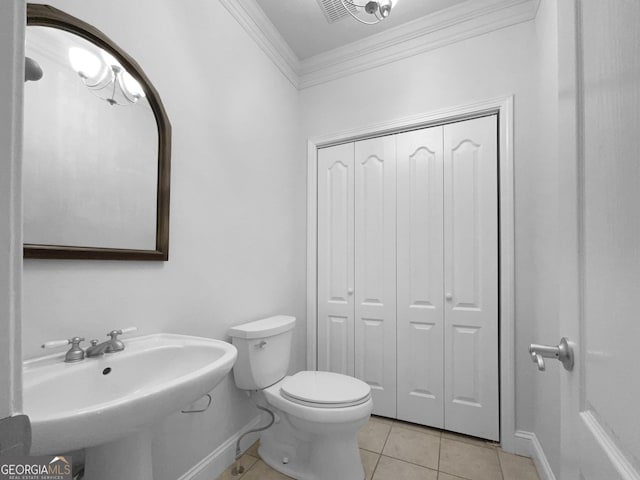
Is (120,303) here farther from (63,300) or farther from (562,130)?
(562,130)

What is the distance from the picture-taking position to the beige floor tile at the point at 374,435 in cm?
179

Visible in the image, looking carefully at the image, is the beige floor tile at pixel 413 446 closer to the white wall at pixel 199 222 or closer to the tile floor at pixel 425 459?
the tile floor at pixel 425 459

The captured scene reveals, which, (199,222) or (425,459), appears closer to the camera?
(199,222)

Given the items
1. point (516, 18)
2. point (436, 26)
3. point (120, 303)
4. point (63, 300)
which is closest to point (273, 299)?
point (120, 303)

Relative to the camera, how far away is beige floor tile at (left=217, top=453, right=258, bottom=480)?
1.54 meters

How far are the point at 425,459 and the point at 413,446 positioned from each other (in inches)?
4.7

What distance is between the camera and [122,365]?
3.36 feet

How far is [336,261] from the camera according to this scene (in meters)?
2.29

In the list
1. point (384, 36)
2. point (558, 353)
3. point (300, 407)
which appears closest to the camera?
point (558, 353)

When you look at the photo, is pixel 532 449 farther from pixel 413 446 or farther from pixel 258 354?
pixel 258 354

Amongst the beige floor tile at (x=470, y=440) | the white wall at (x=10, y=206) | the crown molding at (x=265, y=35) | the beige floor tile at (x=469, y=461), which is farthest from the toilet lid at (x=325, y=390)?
the crown molding at (x=265, y=35)

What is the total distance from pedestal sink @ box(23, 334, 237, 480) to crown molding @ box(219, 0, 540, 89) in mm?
1771

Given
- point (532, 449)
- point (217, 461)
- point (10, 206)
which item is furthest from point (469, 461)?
point (10, 206)

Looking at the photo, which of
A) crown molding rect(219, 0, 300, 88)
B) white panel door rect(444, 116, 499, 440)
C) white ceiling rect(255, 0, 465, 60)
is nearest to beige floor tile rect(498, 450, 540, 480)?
white panel door rect(444, 116, 499, 440)
